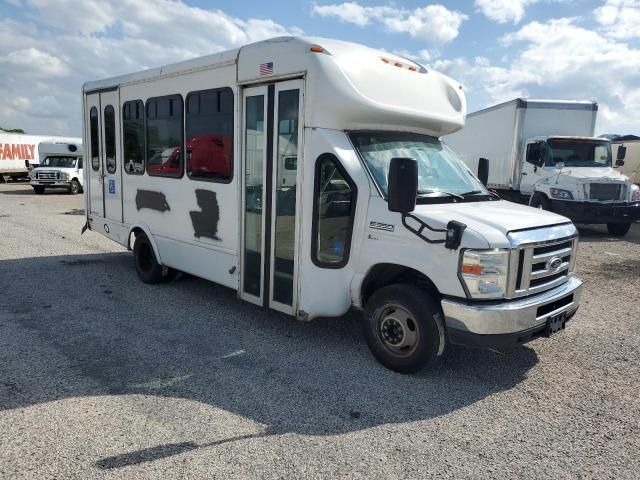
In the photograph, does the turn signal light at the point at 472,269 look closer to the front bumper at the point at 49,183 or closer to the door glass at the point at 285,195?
the door glass at the point at 285,195

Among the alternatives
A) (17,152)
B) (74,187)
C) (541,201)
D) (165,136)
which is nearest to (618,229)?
(541,201)

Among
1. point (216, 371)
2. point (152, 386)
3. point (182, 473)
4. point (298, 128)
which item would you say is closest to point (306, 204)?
point (298, 128)

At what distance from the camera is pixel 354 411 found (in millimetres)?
3746

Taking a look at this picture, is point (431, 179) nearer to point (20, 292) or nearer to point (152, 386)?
point (152, 386)

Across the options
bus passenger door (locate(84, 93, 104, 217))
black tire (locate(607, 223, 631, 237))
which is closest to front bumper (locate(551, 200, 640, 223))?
black tire (locate(607, 223, 631, 237))

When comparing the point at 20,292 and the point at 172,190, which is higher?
the point at 172,190

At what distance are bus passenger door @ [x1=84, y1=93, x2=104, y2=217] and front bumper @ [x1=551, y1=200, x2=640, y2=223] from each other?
34.3ft

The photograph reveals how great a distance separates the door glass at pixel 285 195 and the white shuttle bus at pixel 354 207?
0.05 feet

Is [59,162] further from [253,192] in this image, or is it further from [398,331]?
[398,331]

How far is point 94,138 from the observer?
785 centimetres

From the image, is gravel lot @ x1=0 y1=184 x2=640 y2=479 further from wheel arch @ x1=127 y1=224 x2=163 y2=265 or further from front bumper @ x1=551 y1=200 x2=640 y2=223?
front bumper @ x1=551 y1=200 x2=640 y2=223

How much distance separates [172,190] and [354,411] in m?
3.91

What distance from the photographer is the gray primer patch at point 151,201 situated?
654 cm

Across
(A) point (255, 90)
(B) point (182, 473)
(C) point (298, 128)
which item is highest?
(A) point (255, 90)
